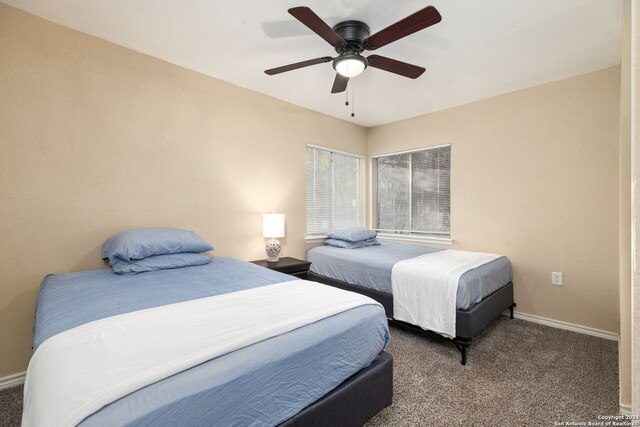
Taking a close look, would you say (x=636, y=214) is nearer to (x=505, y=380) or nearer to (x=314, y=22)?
(x=314, y=22)

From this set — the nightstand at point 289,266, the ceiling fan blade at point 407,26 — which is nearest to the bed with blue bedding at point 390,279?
the nightstand at point 289,266

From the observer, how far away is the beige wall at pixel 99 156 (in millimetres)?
1981

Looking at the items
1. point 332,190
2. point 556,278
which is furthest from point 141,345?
point 556,278

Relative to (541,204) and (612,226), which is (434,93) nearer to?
(541,204)

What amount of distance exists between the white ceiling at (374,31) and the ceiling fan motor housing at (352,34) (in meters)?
0.05

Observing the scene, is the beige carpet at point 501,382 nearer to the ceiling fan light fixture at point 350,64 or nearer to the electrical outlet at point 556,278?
the electrical outlet at point 556,278

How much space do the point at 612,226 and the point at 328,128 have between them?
3.32 m

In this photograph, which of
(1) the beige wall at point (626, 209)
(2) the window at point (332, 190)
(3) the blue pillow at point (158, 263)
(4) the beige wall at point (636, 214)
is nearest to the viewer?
(4) the beige wall at point (636, 214)

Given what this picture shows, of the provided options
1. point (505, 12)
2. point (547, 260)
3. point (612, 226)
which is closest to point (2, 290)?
point (505, 12)

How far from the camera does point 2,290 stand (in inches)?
76.3

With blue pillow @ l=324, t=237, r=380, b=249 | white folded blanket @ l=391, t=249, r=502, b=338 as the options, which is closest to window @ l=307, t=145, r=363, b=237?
blue pillow @ l=324, t=237, r=380, b=249

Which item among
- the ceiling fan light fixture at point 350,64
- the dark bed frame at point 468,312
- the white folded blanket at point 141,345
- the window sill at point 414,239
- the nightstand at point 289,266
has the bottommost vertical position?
the dark bed frame at point 468,312

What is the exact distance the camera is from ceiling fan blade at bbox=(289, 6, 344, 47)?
1508mm

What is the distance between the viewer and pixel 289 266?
3027mm
